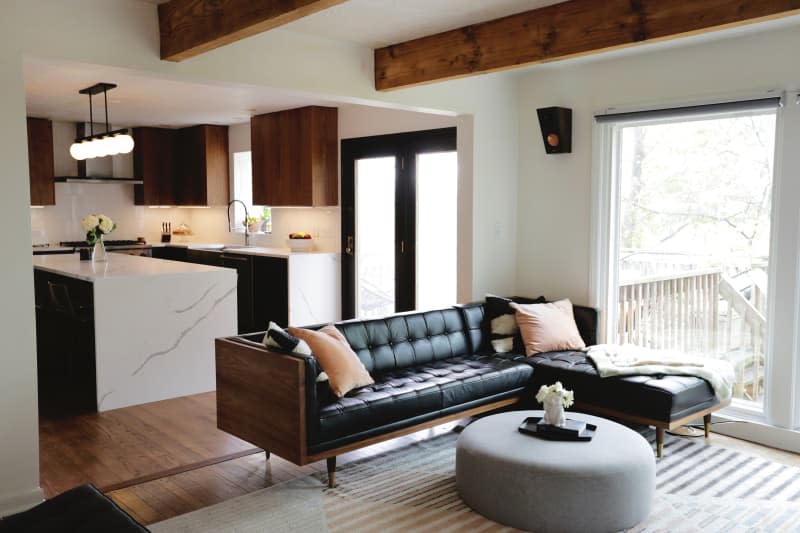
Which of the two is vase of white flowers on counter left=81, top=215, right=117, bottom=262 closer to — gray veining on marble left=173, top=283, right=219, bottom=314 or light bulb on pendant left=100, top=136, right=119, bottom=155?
light bulb on pendant left=100, top=136, right=119, bottom=155

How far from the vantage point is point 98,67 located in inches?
143

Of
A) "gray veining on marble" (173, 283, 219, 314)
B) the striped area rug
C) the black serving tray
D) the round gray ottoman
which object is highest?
"gray veining on marble" (173, 283, 219, 314)

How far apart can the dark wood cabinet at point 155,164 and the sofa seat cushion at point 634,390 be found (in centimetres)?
637

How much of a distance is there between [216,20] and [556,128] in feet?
9.80

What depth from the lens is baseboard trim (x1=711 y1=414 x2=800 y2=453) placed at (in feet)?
14.3

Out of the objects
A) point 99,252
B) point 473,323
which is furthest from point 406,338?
point 99,252

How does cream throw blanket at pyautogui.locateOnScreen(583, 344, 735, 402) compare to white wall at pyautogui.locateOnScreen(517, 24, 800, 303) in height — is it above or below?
below

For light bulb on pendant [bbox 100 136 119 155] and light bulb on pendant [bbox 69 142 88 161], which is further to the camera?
light bulb on pendant [bbox 69 142 88 161]

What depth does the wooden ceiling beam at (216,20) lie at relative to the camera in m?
2.94

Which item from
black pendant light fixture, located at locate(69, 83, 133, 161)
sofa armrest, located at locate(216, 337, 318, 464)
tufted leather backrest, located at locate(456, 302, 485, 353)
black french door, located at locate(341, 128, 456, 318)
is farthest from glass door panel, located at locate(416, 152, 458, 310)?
black pendant light fixture, located at locate(69, 83, 133, 161)

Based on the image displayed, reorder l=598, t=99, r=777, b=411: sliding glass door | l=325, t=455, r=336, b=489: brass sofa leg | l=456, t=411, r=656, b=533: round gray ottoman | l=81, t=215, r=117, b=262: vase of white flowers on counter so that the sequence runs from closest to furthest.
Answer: l=456, t=411, r=656, b=533: round gray ottoman < l=325, t=455, r=336, b=489: brass sofa leg < l=598, t=99, r=777, b=411: sliding glass door < l=81, t=215, r=117, b=262: vase of white flowers on counter

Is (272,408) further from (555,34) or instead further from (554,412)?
(555,34)

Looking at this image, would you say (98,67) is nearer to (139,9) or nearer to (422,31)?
(139,9)

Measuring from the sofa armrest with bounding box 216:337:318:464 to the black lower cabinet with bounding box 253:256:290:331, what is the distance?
2.94m
